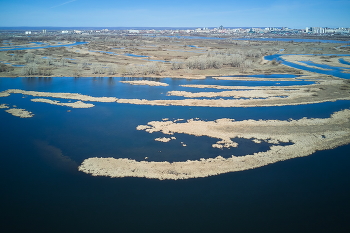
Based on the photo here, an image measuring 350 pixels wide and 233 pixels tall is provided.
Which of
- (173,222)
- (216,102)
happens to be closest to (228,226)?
(173,222)

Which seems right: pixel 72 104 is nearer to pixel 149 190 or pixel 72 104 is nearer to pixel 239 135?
pixel 149 190

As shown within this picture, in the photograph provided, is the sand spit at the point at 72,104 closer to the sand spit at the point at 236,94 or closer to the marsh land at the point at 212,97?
the marsh land at the point at 212,97

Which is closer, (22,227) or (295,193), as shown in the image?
(22,227)

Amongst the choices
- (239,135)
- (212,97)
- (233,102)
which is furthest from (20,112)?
(233,102)

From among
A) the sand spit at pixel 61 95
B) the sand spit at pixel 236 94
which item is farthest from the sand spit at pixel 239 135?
the sand spit at pixel 61 95

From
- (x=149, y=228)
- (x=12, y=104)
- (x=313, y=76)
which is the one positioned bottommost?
(x=149, y=228)

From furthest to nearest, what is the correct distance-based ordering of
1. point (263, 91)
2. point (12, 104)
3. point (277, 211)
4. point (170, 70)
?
point (170, 70)
point (263, 91)
point (12, 104)
point (277, 211)

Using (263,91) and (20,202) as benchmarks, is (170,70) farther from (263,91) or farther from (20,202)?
(20,202)

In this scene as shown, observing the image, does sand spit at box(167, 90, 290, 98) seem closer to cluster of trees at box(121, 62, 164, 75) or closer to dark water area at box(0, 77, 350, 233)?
dark water area at box(0, 77, 350, 233)
